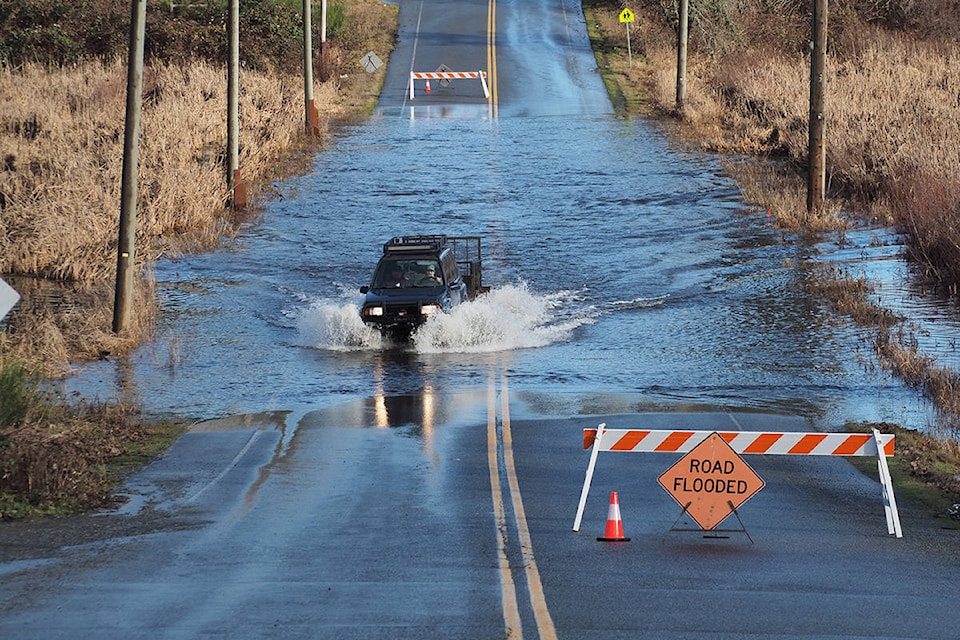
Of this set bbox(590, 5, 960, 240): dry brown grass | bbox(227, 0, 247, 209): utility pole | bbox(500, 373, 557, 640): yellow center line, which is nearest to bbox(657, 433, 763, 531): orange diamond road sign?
bbox(500, 373, 557, 640): yellow center line

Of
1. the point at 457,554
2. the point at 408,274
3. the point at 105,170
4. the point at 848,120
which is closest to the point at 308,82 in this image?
the point at 105,170

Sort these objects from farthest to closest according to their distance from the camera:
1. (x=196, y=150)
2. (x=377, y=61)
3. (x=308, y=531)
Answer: (x=377, y=61) → (x=196, y=150) → (x=308, y=531)

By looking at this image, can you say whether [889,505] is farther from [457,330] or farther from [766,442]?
[457,330]

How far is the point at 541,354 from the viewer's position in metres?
24.3

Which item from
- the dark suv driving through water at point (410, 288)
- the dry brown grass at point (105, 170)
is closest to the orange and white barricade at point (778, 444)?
the dry brown grass at point (105, 170)

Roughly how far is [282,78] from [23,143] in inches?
793

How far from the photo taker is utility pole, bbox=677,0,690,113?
178 feet

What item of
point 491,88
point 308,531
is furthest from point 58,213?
point 491,88

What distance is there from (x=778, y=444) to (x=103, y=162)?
3062 centimetres

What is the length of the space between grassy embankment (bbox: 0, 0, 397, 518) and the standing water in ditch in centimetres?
133

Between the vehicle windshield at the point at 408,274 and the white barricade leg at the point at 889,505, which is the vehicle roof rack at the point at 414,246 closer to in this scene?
the vehicle windshield at the point at 408,274

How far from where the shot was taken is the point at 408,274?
25.3 metres

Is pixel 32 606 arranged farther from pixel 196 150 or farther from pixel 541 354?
pixel 196 150

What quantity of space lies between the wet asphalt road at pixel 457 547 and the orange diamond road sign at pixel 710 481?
27 centimetres
